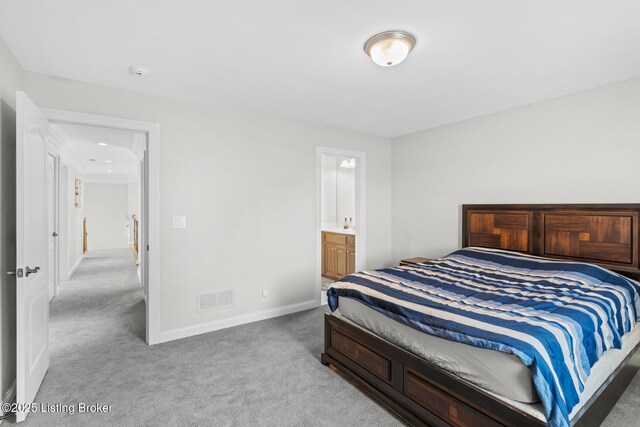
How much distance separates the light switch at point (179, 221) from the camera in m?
3.22

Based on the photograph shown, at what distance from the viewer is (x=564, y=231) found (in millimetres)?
3131

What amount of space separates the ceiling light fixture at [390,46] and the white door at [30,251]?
223 cm

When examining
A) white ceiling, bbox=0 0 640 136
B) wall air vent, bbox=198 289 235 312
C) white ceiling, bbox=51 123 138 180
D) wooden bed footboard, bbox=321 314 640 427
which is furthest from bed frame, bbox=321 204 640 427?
white ceiling, bbox=51 123 138 180

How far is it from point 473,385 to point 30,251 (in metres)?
2.83

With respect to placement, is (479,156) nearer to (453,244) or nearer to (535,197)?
(535,197)

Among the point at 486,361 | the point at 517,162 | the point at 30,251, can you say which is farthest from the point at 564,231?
the point at 30,251

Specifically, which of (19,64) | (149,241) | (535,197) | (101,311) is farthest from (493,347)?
(101,311)

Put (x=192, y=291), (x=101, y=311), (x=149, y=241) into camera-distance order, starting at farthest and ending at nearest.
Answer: (x=101, y=311), (x=192, y=291), (x=149, y=241)

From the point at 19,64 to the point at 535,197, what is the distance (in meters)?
4.82

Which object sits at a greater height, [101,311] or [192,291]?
[192,291]

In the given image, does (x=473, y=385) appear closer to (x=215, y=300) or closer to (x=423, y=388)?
(x=423, y=388)

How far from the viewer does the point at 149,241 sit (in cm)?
307

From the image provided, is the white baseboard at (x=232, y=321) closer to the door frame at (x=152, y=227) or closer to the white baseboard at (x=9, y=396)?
the door frame at (x=152, y=227)


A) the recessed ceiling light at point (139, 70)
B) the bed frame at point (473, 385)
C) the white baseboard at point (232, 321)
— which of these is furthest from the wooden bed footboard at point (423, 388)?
the recessed ceiling light at point (139, 70)
